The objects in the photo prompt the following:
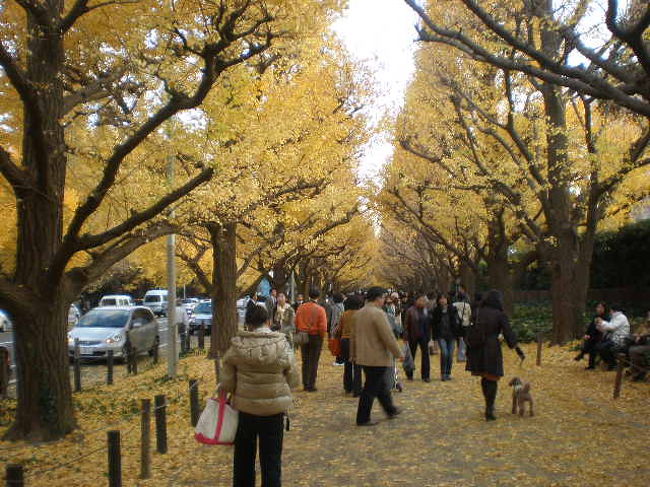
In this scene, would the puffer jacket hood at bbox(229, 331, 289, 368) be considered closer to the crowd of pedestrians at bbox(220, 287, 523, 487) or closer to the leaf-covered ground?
the crowd of pedestrians at bbox(220, 287, 523, 487)

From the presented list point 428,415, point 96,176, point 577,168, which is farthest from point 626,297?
point 96,176

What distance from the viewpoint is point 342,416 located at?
373 inches

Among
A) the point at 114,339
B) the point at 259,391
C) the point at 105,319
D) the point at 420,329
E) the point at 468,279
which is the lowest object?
the point at 259,391

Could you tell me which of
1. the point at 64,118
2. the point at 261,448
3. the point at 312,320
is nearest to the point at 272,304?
the point at 312,320

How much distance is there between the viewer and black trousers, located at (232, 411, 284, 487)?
502 centimetres

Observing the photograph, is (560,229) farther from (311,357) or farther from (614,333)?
(311,357)

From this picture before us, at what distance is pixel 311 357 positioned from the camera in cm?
1191

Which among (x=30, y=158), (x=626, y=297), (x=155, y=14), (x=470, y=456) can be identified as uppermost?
(x=155, y=14)

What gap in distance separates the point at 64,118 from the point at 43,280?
2219mm

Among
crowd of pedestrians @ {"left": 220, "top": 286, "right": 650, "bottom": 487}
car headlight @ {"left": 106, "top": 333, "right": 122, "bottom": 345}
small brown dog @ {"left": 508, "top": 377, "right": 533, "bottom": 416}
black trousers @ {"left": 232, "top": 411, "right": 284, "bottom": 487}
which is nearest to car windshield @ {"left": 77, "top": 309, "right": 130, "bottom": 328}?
car headlight @ {"left": 106, "top": 333, "right": 122, "bottom": 345}

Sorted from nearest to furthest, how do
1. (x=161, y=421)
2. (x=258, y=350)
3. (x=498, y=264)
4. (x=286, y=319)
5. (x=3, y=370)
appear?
(x=258, y=350)
(x=161, y=421)
(x=3, y=370)
(x=286, y=319)
(x=498, y=264)

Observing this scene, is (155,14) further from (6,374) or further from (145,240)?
(6,374)

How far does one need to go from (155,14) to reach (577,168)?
42.3 feet

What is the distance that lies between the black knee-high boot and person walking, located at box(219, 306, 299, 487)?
431 centimetres
